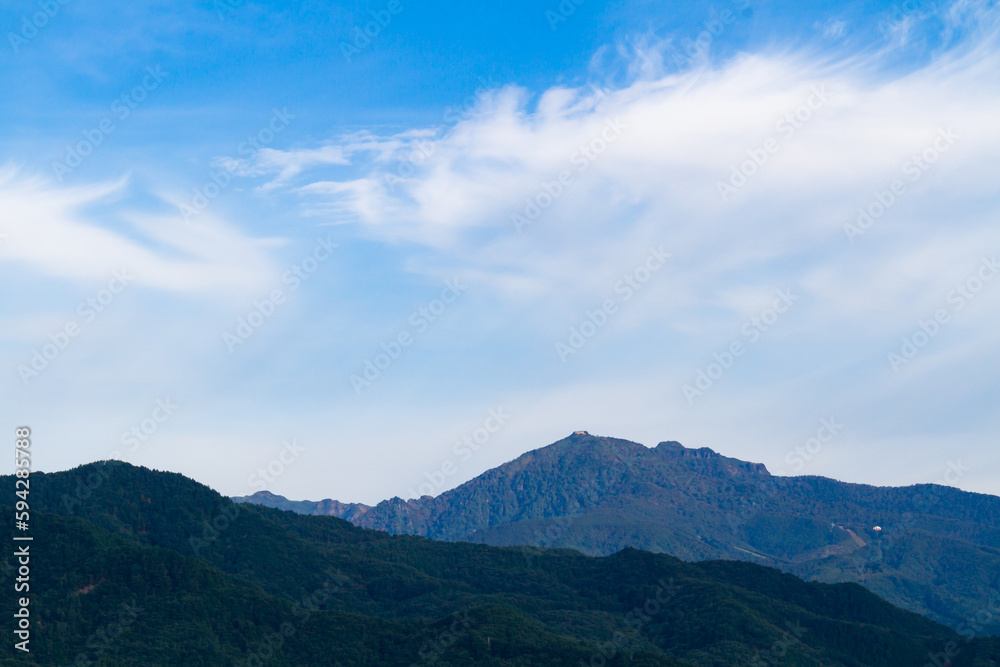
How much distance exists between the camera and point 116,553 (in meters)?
197

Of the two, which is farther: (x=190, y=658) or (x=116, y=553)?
(x=116, y=553)

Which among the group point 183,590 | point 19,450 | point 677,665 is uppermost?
point 19,450

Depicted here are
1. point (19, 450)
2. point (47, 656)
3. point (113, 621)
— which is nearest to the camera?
point (19, 450)

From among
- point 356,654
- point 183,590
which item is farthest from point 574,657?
point 183,590

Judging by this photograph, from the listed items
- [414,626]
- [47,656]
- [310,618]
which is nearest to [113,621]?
[47,656]

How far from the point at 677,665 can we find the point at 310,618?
7421 centimetres

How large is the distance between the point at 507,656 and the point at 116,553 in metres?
82.1

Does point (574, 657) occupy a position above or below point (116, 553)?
below

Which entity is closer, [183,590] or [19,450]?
[19,450]

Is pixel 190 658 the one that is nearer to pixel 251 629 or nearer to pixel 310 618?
pixel 251 629

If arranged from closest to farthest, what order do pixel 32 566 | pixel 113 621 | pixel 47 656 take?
pixel 47 656 < pixel 113 621 < pixel 32 566

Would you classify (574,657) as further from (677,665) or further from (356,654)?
(356,654)

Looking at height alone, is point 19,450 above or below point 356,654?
above

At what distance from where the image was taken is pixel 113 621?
587 feet
